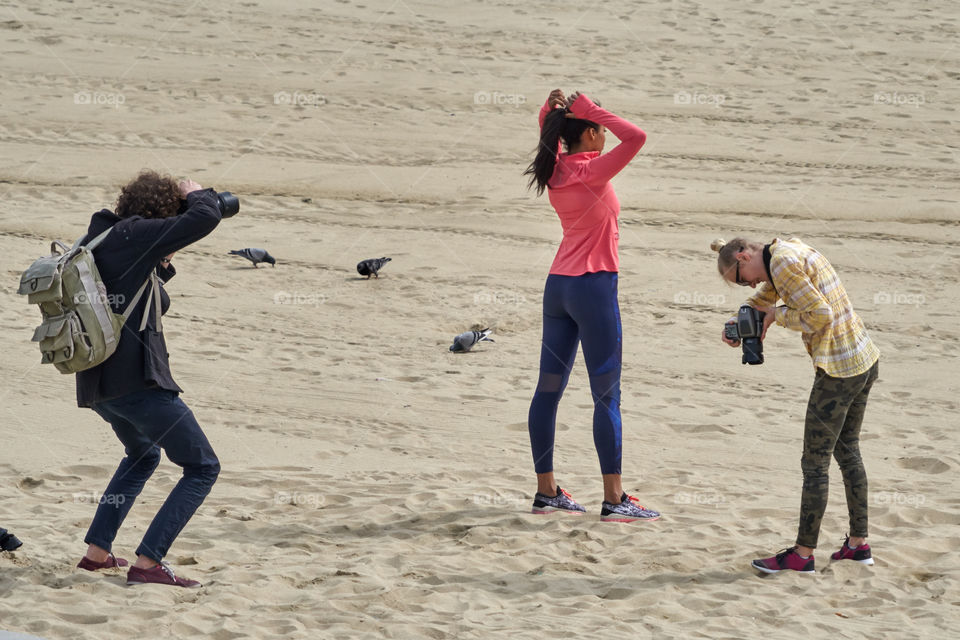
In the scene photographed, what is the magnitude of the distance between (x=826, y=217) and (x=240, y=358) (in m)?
6.63

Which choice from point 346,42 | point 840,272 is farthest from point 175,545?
point 346,42

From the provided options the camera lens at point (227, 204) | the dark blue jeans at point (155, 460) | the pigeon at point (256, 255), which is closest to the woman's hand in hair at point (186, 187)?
the camera lens at point (227, 204)

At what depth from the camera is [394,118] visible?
44.6 ft

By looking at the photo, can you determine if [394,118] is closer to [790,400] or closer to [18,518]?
[790,400]

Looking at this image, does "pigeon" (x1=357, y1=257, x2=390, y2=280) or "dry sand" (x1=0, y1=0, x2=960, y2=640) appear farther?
"pigeon" (x1=357, y1=257, x2=390, y2=280)

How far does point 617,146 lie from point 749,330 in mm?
1096

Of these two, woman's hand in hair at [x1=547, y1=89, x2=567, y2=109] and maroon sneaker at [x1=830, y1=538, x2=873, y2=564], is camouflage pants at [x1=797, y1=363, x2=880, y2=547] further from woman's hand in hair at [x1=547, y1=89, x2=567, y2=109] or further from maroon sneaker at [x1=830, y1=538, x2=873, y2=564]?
woman's hand in hair at [x1=547, y1=89, x2=567, y2=109]

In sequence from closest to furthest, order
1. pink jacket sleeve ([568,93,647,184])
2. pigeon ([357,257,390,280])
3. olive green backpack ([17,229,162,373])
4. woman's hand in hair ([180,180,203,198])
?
olive green backpack ([17,229,162,373]) → woman's hand in hair ([180,180,203,198]) → pink jacket sleeve ([568,93,647,184]) → pigeon ([357,257,390,280])

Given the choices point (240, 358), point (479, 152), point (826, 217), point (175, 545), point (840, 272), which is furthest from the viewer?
point (479, 152)

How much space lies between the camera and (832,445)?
4.52 meters

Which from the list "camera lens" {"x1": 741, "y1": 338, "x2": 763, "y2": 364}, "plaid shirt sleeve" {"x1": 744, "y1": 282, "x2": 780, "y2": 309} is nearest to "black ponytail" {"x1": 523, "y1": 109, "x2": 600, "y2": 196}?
"plaid shirt sleeve" {"x1": 744, "y1": 282, "x2": 780, "y2": 309}

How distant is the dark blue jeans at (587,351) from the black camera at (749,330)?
625mm

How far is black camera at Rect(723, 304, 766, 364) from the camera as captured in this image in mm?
4473

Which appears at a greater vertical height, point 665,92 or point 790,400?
point 665,92
